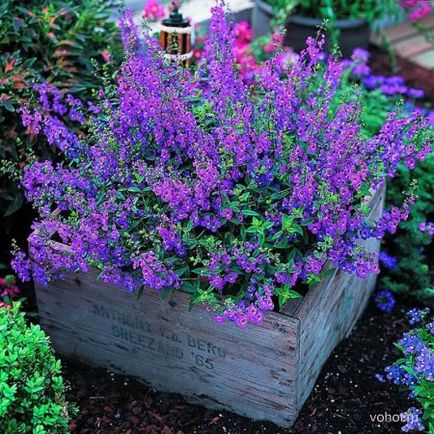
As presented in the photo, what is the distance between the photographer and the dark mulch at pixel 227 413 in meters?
2.44

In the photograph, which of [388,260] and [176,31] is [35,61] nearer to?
[176,31]

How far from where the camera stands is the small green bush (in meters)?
2.00

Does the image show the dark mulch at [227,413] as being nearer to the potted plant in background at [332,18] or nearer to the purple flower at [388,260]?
the purple flower at [388,260]

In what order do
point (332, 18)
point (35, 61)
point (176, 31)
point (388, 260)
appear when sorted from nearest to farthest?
point (176, 31)
point (35, 61)
point (388, 260)
point (332, 18)

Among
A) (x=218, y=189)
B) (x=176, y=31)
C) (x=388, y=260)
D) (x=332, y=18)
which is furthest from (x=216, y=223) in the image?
(x=332, y=18)

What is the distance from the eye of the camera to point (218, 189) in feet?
7.14

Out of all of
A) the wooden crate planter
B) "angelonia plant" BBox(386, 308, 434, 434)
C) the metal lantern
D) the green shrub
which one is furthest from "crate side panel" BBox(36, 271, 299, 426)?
the metal lantern

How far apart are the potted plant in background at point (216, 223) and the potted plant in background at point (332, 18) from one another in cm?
216

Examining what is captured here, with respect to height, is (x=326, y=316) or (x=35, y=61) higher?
(x=35, y=61)

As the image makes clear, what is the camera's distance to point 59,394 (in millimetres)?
2150

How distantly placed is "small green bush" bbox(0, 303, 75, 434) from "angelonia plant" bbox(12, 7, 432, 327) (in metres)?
0.24

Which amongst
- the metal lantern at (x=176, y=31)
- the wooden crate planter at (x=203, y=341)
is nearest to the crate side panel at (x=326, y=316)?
the wooden crate planter at (x=203, y=341)

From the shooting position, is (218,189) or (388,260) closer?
(218,189)

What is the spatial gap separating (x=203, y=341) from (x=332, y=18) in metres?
2.74
